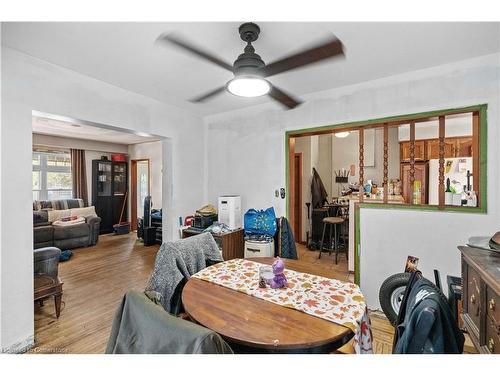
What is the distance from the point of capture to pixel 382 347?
6.53ft

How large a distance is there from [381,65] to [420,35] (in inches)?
17.8

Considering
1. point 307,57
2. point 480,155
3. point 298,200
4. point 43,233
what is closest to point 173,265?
point 307,57

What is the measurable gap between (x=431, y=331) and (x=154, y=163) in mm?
6675

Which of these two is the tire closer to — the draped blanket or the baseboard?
the draped blanket

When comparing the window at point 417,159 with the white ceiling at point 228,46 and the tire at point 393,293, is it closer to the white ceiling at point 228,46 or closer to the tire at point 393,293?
the white ceiling at point 228,46

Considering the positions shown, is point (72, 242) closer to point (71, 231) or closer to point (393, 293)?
point (71, 231)

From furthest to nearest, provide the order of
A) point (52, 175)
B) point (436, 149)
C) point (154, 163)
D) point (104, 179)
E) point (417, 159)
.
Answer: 1. point (154, 163)
2. point (104, 179)
3. point (52, 175)
4. point (417, 159)
5. point (436, 149)

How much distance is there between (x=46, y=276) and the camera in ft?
7.87

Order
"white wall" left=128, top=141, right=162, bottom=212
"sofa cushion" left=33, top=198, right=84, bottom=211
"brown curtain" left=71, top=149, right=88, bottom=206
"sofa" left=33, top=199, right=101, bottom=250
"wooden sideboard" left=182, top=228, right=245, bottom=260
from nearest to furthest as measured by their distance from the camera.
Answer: "wooden sideboard" left=182, top=228, right=245, bottom=260
"sofa" left=33, top=199, right=101, bottom=250
"sofa cushion" left=33, top=198, right=84, bottom=211
"brown curtain" left=71, top=149, right=88, bottom=206
"white wall" left=128, top=141, right=162, bottom=212

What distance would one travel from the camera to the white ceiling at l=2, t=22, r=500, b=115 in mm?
1673

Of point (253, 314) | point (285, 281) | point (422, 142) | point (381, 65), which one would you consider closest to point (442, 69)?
point (381, 65)

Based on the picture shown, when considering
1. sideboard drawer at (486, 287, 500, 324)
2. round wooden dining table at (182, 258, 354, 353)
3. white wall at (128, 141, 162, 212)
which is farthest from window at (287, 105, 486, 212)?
white wall at (128, 141, 162, 212)

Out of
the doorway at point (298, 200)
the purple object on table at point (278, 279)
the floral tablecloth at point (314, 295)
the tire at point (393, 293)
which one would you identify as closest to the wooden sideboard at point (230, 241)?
the floral tablecloth at point (314, 295)

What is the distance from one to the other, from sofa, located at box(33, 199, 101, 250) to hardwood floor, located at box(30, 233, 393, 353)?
0.93 feet
